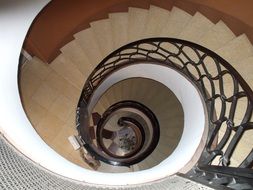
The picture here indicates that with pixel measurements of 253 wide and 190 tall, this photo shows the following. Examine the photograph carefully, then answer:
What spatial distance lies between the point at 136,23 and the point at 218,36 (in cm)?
139

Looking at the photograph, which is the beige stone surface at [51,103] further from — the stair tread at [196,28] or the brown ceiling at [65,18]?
the stair tread at [196,28]

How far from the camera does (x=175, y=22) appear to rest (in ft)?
15.0

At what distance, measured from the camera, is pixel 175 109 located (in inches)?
269

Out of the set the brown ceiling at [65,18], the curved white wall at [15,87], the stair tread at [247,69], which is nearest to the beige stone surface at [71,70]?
the brown ceiling at [65,18]

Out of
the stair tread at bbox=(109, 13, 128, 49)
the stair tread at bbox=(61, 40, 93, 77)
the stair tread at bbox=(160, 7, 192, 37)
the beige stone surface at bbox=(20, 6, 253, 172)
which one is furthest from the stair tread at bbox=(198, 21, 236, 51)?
the stair tread at bbox=(61, 40, 93, 77)

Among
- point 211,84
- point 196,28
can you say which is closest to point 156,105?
point 196,28

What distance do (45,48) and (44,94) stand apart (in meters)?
0.84

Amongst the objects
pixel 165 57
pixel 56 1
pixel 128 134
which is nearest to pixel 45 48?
pixel 56 1

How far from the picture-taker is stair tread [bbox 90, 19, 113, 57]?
5.12m

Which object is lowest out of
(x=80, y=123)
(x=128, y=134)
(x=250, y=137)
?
(x=128, y=134)

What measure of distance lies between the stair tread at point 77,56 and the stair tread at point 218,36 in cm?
Answer: 203

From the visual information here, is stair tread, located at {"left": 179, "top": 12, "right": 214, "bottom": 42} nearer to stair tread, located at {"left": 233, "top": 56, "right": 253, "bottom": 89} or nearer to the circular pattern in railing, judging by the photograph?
the circular pattern in railing

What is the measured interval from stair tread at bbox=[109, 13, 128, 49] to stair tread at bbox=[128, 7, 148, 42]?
0.30 ft

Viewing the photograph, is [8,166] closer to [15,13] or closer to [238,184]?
[15,13]
